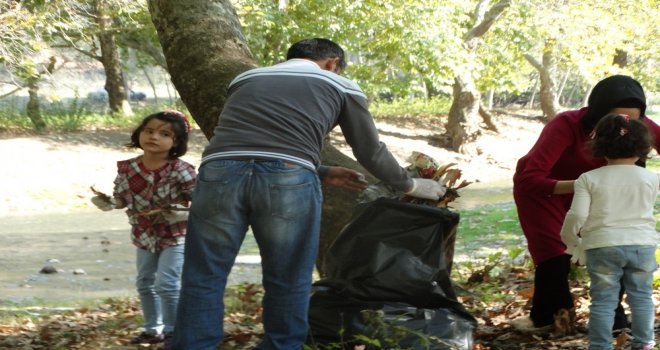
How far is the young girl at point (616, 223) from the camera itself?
404 centimetres

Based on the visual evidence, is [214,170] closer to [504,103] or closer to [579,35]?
[579,35]

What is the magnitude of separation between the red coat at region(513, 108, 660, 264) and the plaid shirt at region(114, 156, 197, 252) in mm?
2010

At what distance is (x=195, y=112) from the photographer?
5.85m

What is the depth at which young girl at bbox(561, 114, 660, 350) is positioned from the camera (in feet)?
13.3

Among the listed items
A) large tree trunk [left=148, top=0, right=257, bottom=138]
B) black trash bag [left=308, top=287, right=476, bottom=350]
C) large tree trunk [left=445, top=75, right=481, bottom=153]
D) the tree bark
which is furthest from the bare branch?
black trash bag [left=308, top=287, right=476, bottom=350]

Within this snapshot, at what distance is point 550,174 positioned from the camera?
468 cm

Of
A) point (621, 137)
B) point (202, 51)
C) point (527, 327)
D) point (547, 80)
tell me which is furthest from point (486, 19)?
point (621, 137)

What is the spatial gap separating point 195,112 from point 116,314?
192cm

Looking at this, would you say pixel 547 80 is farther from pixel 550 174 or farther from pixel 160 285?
pixel 160 285

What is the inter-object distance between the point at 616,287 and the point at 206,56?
10.5 ft

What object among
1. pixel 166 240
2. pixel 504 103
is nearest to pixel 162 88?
pixel 504 103

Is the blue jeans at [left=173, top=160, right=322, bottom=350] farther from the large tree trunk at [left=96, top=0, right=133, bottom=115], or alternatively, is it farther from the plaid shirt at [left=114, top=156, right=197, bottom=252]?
the large tree trunk at [left=96, top=0, right=133, bottom=115]

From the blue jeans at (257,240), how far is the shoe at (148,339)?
53.7 inches

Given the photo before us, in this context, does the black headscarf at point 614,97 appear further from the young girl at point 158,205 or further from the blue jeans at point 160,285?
the blue jeans at point 160,285
